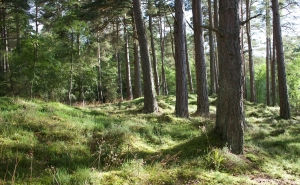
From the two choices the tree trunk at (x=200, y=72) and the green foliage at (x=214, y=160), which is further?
the tree trunk at (x=200, y=72)

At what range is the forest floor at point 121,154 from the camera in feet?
11.7

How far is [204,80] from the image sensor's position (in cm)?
1073

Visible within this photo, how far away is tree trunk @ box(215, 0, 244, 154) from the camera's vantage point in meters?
5.00

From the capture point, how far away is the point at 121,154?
4297 mm

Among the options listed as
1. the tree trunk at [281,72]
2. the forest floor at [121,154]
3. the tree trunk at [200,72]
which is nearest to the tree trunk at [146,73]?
the tree trunk at [200,72]

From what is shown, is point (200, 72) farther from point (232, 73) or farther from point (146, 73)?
point (232, 73)

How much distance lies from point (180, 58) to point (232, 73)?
4411 mm

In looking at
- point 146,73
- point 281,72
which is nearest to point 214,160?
point 146,73

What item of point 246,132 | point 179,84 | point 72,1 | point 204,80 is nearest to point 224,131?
point 246,132

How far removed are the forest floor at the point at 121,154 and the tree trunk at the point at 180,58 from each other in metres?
2.35

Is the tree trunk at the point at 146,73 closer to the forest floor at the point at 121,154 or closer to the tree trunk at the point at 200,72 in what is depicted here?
the tree trunk at the point at 200,72

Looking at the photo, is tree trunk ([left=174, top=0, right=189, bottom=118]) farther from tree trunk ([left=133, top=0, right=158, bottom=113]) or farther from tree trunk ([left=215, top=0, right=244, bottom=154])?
tree trunk ([left=215, top=0, right=244, bottom=154])

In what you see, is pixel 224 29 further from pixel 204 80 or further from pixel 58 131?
pixel 204 80

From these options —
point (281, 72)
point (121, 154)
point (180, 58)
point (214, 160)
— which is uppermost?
point (180, 58)
